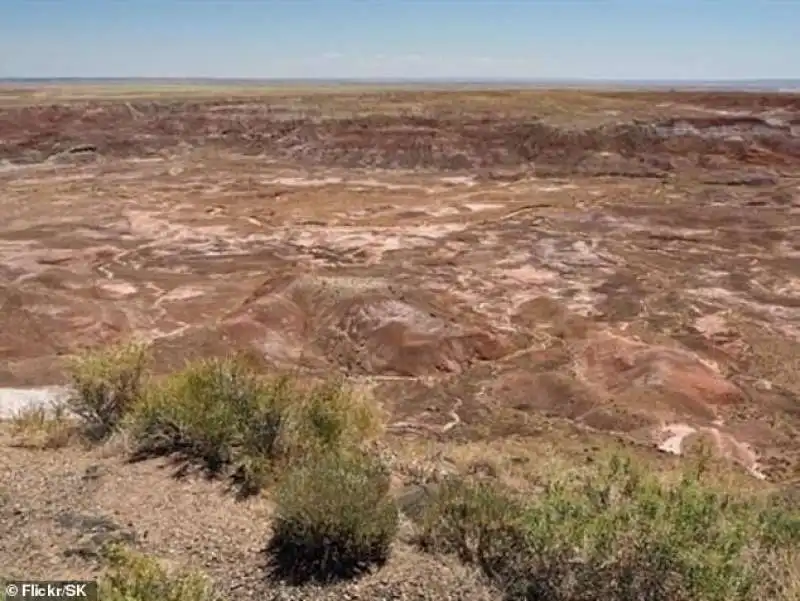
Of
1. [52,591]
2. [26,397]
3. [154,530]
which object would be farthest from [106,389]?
[26,397]

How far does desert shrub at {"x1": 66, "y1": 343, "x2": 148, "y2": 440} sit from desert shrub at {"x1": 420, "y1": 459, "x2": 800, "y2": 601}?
178 inches

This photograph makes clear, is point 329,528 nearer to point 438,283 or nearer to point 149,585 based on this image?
point 149,585

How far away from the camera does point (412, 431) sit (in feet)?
45.8

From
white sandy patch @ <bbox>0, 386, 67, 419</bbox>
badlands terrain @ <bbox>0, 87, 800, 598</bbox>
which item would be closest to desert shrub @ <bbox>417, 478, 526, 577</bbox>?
badlands terrain @ <bbox>0, 87, 800, 598</bbox>

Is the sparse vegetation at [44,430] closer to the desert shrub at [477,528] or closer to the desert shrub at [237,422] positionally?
the desert shrub at [237,422]

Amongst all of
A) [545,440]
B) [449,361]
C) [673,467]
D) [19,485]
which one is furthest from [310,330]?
[19,485]

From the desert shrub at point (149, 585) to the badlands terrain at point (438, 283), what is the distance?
0.68 metres

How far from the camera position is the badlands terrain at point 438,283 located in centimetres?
1234

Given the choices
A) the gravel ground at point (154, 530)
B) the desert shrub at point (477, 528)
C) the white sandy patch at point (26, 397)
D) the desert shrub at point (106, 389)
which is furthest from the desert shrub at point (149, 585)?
the white sandy patch at point (26, 397)

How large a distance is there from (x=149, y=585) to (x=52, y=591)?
76cm

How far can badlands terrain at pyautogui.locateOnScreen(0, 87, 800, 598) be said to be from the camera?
1234 cm

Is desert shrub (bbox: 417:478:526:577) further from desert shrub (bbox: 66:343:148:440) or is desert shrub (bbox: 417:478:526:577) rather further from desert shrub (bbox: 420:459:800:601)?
desert shrub (bbox: 66:343:148:440)

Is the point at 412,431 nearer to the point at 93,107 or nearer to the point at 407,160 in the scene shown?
the point at 407,160

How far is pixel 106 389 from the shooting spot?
9.91 meters
